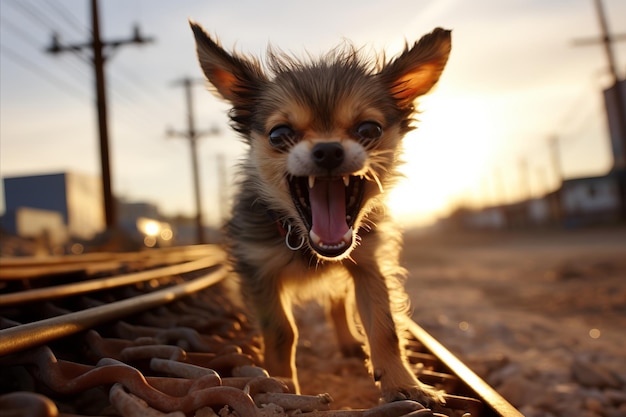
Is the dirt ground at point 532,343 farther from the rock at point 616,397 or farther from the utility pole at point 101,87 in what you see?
the utility pole at point 101,87

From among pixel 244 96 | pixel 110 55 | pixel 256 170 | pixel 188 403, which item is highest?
pixel 110 55

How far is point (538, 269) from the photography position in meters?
15.5

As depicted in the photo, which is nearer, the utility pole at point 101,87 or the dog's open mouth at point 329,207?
the dog's open mouth at point 329,207

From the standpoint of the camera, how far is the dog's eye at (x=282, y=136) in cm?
322

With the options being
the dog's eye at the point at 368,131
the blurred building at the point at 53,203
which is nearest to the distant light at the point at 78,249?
the blurred building at the point at 53,203

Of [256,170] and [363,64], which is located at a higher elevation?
[363,64]

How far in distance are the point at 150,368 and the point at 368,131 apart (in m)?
1.70

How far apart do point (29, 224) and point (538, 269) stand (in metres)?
14.3

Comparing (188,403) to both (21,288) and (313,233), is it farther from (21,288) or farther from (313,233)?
(21,288)

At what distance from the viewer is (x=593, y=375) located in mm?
4336

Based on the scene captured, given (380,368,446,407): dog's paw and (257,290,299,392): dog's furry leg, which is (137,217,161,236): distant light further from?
(380,368,446,407): dog's paw

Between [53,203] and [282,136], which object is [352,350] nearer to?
[282,136]

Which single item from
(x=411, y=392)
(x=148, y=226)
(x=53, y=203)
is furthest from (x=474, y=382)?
(x=148, y=226)

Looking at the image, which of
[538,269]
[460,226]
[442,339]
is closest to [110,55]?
[538,269]
